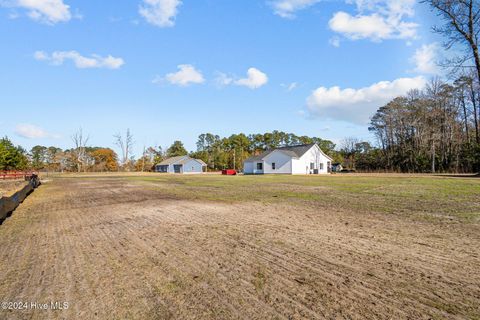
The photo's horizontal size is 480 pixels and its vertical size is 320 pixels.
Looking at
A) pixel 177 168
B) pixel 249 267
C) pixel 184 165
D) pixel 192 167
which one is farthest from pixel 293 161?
pixel 249 267

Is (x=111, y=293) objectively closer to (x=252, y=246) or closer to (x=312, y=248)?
(x=252, y=246)

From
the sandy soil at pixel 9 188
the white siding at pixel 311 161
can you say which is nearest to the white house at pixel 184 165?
the white siding at pixel 311 161

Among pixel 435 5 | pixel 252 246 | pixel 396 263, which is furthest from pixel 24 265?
pixel 435 5

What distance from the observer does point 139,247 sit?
190 inches

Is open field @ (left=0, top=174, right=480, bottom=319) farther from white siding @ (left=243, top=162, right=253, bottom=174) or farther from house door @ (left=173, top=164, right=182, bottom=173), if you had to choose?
house door @ (left=173, top=164, right=182, bottom=173)

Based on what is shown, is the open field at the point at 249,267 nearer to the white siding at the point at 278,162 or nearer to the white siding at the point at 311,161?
the white siding at the point at 278,162

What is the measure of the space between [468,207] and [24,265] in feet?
35.2

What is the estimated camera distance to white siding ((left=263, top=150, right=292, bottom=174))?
4622cm

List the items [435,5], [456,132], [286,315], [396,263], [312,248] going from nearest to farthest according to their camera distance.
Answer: [286,315] < [396,263] < [312,248] < [435,5] < [456,132]

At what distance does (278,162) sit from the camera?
47625mm

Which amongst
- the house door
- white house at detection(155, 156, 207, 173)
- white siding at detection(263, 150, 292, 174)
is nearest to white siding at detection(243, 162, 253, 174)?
white siding at detection(263, 150, 292, 174)

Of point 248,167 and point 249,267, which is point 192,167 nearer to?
point 248,167

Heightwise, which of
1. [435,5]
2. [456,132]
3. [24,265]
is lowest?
[24,265]

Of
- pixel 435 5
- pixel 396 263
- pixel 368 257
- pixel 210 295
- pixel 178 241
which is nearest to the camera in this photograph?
pixel 210 295
